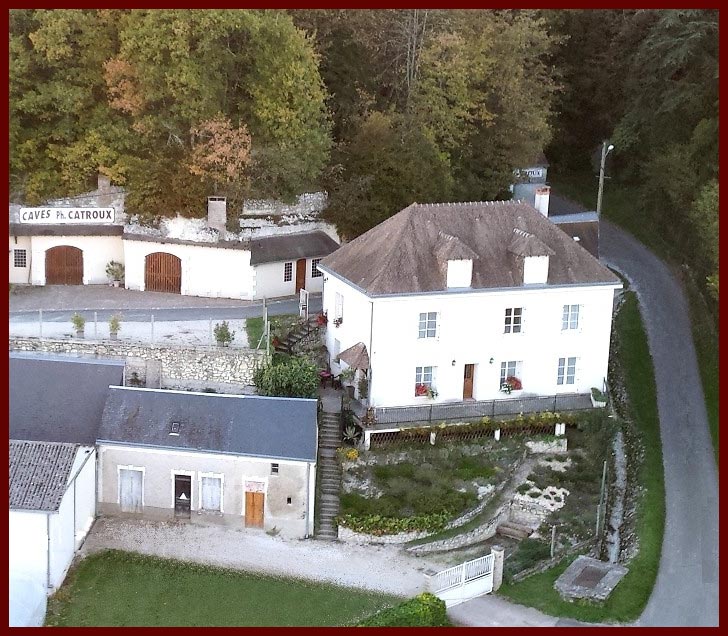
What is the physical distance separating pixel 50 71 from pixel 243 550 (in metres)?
22.2

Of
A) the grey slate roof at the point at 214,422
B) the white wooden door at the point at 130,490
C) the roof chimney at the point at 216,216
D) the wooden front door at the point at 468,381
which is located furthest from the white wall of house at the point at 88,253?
the wooden front door at the point at 468,381

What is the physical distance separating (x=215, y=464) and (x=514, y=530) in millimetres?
9311

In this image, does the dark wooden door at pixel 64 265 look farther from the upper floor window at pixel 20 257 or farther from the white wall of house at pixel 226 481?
the white wall of house at pixel 226 481

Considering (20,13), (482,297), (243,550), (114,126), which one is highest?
(20,13)

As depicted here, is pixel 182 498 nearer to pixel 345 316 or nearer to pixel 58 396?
pixel 58 396

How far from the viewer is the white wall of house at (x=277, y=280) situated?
43.8 meters

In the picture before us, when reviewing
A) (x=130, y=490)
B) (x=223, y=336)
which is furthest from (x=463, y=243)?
(x=130, y=490)

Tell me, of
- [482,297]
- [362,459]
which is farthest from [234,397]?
[482,297]

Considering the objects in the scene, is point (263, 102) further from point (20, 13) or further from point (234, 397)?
point (234, 397)

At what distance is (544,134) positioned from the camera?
53.9 meters

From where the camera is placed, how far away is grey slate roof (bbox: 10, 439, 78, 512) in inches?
1190

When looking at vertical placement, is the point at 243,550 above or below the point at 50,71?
below

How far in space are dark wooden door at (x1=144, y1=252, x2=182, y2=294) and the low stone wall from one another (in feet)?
22.0

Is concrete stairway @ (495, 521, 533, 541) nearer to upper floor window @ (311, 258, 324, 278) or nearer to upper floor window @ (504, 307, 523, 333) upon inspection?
upper floor window @ (504, 307, 523, 333)
